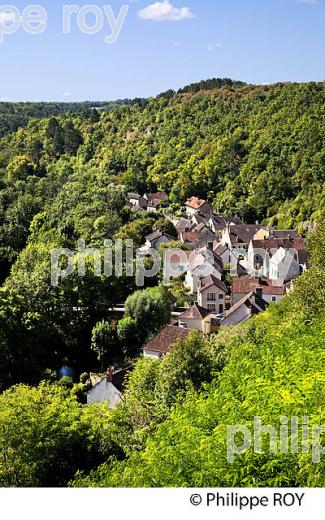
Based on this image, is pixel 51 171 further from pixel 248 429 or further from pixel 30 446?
pixel 248 429

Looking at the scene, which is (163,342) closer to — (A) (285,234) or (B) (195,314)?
(B) (195,314)

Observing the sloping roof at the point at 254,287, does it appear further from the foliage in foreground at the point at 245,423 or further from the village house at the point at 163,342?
the foliage in foreground at the point at 245,423


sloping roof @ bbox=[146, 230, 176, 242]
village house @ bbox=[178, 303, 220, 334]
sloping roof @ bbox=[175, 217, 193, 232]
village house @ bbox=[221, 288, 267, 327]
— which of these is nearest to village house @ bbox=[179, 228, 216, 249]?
sloping roof @ bbox=[146, 230, 176, 242]

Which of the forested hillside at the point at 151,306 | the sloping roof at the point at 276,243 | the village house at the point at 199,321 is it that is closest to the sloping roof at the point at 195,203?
the forested hillside at the point at 151,306

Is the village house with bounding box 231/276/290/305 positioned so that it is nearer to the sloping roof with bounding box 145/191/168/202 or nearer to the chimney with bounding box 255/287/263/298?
the chimney with bounding box 255/287/263/298

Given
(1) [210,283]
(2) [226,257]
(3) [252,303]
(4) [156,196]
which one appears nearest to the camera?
(3) [252,303]

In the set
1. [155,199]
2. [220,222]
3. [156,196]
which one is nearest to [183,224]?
[220,222]
